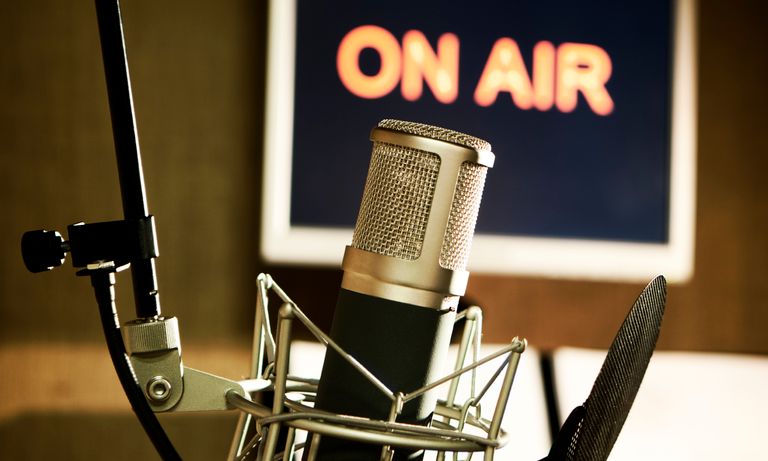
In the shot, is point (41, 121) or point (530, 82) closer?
point (41, 121)

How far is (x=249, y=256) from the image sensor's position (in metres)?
1.64

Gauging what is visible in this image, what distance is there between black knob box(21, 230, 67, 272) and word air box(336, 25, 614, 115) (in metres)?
1.13

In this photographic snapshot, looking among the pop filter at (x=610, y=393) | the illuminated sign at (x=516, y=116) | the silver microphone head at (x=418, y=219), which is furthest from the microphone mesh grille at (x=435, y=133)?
the illuminated sign at (x=516, y=116)

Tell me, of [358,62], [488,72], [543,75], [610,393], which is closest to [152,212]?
[358,62]

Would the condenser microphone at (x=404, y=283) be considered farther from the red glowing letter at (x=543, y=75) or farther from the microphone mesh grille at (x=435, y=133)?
the red glowing letter at (x=543, y=75)

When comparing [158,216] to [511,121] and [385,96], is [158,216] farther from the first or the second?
[511,121]

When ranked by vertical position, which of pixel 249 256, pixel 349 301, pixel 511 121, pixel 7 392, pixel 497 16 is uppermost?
pixel 497 16

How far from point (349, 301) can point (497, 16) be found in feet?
4.15

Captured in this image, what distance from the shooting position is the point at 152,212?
1615 millimetres

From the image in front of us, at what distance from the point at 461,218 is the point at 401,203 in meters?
0.05

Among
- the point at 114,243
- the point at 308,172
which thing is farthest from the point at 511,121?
the point at 114,243

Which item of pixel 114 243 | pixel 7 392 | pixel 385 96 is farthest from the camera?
pixel 385 96

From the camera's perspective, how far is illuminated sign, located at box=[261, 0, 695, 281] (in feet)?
5.43

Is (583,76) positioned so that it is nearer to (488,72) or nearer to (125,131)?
(488,72)
